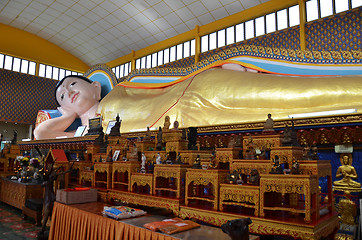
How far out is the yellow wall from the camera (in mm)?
12008

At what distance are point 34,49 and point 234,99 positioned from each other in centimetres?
1149

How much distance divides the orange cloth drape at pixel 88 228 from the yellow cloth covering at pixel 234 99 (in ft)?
8.04

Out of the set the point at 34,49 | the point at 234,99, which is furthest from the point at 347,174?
the point at 34,49

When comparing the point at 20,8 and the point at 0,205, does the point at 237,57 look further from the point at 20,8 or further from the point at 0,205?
the point at 20,8

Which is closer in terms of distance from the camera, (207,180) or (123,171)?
(207,180)

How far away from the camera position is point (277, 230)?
198 cm

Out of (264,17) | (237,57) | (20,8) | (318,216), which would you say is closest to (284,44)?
(264,17)

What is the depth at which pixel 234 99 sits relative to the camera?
4.76m

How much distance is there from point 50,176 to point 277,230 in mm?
2681

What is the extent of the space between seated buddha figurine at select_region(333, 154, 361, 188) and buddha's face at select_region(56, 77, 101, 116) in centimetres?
754

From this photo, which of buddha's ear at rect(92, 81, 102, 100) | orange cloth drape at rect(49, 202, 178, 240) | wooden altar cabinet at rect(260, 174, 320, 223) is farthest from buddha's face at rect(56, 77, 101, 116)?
wooden altar cabinet at rect(260, 174, 320, 223)

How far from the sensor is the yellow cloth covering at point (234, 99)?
3795mm

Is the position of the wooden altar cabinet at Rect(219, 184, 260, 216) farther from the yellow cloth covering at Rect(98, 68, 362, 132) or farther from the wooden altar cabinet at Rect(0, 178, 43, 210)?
the wooden altar cabinet at Rect(0, 178, 43, 210)

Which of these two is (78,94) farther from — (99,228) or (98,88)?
(99,228)
